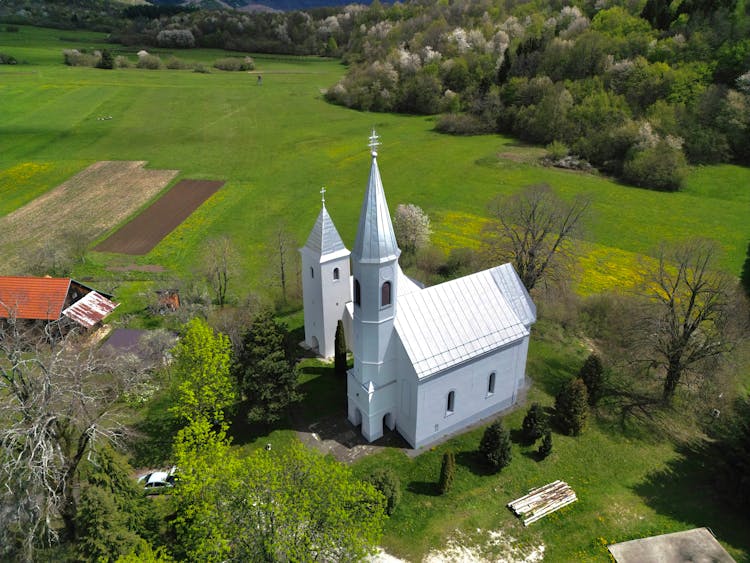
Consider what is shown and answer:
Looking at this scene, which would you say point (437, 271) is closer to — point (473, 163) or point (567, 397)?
point (567, 397)

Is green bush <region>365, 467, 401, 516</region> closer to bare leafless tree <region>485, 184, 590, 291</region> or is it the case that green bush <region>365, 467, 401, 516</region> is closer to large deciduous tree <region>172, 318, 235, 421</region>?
large deciduous tree <region>172, 318, 235, 421</region>

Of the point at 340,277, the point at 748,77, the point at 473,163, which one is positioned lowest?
the point at 473,163

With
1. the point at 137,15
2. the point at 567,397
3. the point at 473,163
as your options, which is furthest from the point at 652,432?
the point at 137,15

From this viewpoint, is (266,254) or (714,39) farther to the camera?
(714,39)

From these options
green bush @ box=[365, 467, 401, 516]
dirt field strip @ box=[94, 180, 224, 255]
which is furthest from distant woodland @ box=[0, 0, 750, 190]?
green bush @ box=[365, 467, 401, 516]

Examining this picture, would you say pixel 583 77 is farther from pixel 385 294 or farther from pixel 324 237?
pixel 385 294

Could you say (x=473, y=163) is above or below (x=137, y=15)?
below

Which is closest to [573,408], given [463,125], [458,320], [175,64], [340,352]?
[458,320]
